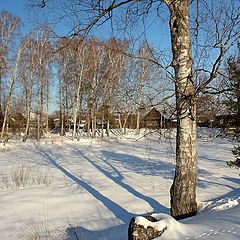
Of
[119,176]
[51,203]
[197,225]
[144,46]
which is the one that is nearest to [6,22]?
[119,176]

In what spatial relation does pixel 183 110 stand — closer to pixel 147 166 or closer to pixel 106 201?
pixel 106 201

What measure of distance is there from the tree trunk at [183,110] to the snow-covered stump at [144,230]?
169 cm

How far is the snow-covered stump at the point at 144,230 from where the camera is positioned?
3379mm

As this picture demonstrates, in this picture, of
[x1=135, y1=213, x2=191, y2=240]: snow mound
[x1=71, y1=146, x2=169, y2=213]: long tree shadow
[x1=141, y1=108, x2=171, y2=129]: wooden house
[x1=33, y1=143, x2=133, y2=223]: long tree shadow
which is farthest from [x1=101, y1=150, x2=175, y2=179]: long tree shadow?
[x1=135, y1=213, x2=191, y2=240]: snow mound

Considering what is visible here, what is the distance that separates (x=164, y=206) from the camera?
7441mm

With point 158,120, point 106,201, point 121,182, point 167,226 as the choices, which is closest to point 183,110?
point 158,120

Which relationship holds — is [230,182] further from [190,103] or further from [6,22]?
[6,22]

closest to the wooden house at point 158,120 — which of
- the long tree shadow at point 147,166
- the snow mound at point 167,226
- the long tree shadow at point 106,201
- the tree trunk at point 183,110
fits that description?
the tree trunk at point 183,110

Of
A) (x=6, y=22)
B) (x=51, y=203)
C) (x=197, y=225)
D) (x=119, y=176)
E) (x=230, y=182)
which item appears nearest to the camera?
(x=197, y=225)

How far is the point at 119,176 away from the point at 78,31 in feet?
24.3

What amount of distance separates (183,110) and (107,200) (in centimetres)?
414

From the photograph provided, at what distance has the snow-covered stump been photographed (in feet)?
11.1

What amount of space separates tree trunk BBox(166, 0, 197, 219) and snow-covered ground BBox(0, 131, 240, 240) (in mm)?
486

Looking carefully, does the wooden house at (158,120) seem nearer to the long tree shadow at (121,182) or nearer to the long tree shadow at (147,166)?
the long tree shadow at (121,182)
